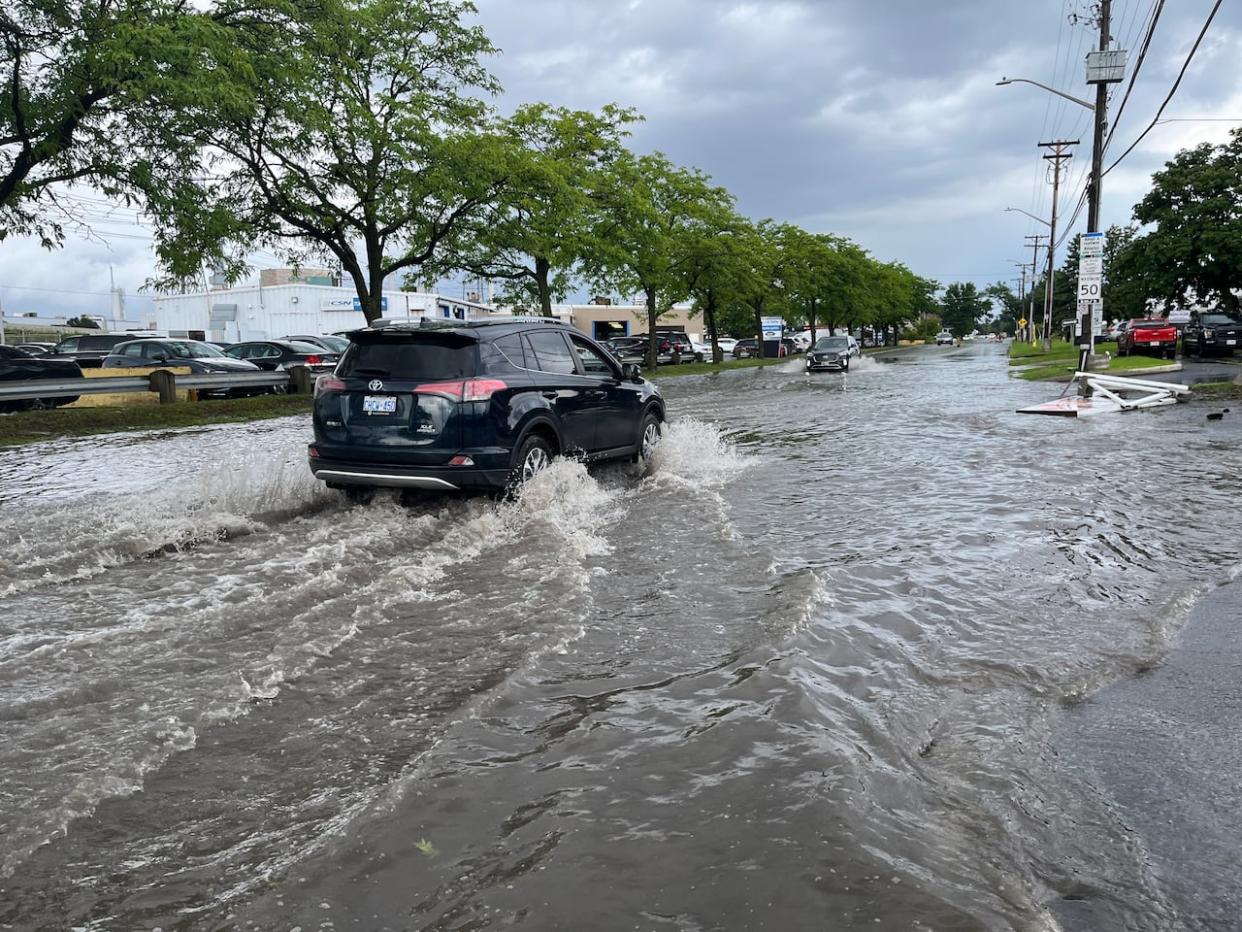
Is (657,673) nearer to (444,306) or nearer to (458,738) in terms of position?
(458,738)

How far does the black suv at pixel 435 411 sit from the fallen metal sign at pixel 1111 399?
11916mm

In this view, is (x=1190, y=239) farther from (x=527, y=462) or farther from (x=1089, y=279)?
(x=527, y=462)

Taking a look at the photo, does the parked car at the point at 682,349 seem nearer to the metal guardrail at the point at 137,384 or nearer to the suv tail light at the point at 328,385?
the metal guardrail at the point at 137,384

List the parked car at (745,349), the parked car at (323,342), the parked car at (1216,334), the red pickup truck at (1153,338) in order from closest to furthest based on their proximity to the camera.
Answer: the parked car at (323,342)
the parked car at (1216,334)
the red pickup truck at (1153,338)
the parked car at (745,349)

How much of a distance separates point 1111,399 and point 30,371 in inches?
862

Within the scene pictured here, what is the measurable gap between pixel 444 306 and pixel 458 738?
3256 inches

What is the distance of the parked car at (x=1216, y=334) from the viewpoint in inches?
1325

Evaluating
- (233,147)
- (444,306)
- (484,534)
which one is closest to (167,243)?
(233,147)

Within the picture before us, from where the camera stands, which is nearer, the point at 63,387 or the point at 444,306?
the point at 63,387

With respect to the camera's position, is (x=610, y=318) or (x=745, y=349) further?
(x=610, y=318)

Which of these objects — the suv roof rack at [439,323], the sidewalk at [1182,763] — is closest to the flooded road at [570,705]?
the sidewalk at [1182,763]

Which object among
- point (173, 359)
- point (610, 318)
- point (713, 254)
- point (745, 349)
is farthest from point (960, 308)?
point (173, 359)

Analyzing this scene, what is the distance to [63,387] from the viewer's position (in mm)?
18094

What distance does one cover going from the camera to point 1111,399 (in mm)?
17656
